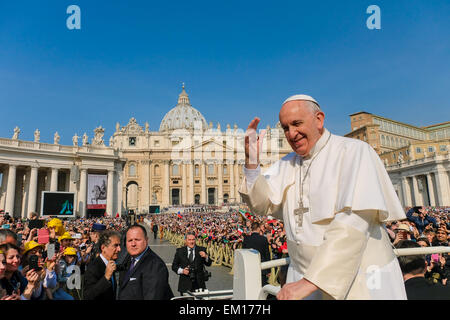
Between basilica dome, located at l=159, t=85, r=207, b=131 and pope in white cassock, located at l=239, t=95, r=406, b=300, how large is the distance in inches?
3998

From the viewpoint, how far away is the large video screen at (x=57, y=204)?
24.6 m

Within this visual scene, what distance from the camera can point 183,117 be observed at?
4200 inches

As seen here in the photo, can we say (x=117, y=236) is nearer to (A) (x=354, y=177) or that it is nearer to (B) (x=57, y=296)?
(B) (x=57, y=296)

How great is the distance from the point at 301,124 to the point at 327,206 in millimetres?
508

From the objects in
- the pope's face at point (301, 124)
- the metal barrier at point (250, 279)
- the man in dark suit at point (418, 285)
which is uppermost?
the pope's face at point (301, 124)

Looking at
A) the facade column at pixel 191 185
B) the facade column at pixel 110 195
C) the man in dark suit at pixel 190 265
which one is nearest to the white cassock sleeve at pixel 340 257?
the man in dark suit at pixel 190 265

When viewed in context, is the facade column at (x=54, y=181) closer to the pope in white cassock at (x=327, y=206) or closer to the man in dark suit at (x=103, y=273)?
the man in dark suit at (x=103, y=273)

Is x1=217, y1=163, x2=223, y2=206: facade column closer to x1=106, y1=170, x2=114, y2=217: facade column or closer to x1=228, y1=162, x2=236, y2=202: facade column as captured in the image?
x1=228, y1=162, x2=236, y2=202: facade column

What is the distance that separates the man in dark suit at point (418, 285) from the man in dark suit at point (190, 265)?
Result: 12.8 feet

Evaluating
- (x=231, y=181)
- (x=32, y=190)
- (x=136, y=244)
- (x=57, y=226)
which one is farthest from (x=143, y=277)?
(x=231, y=181)

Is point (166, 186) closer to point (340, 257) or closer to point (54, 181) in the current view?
point (54, 181)

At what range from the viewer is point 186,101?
11325cm

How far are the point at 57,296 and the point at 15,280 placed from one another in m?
0.61
